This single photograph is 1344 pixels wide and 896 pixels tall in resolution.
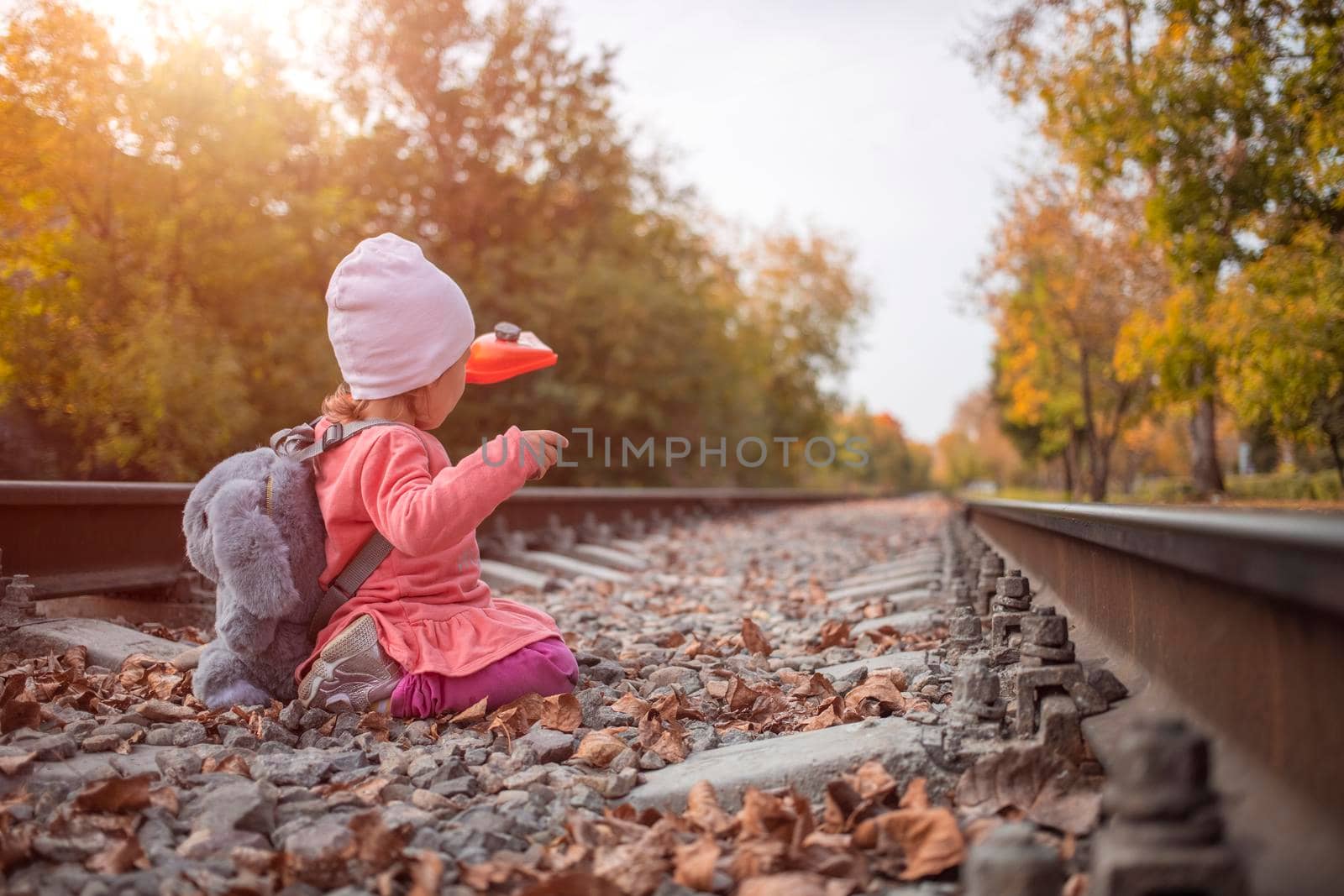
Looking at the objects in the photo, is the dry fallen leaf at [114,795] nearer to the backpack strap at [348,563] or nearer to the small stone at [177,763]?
the small stone at [177,763]

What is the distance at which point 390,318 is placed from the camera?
→ 2809 mm

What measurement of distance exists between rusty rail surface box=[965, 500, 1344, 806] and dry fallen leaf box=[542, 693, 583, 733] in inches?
52.5

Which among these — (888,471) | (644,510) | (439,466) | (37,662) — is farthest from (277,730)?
(888,471)

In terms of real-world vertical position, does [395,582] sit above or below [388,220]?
below

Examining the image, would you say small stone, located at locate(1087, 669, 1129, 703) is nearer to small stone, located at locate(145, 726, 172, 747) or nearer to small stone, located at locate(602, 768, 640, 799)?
small stone, located at locate(602, 768, 640, 799)

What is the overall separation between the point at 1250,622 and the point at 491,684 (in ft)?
6.30

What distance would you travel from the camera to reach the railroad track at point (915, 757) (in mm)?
1192

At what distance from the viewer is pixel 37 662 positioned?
3.10 meters

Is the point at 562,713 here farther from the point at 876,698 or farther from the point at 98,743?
the point at 98,743

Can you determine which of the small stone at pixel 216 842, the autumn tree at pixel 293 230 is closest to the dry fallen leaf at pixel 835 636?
the small stone at pixel 216 842

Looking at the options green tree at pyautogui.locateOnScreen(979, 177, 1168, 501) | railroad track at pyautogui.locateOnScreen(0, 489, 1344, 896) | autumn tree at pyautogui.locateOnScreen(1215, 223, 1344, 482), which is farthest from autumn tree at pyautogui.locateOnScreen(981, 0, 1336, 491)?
railroad track at pyautogui.locateOnScreen(0, 489, 1344, 896)

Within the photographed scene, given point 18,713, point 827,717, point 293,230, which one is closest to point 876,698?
point 827,717

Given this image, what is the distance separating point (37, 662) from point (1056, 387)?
28920 millimetres

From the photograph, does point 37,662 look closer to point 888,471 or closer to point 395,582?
point 395,582
